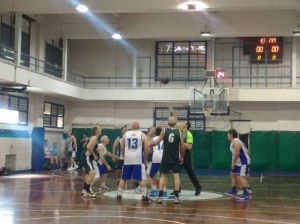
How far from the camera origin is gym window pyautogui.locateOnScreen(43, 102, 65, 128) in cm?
2616

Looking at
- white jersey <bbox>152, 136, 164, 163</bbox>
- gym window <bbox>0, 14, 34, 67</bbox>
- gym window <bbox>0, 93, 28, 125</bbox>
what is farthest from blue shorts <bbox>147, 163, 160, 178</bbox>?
gym window <bbox>0, 93, 28, 125</bbox>

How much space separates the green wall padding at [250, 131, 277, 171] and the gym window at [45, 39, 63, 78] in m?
10.9

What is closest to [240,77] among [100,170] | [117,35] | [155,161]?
[117,35]

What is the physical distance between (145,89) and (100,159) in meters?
14.6

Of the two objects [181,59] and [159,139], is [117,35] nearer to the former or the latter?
[181,59]

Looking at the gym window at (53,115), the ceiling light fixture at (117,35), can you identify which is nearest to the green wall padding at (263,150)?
the ceiling light fixture at (117,35)

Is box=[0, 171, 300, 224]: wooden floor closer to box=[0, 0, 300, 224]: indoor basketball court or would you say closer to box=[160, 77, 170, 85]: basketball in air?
box=[0, 0, 300, 224]: indoor basketball court

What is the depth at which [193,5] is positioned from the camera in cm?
1878

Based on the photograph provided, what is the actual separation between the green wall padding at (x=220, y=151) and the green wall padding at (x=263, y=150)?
1280mm

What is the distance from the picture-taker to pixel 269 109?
88.7 ft

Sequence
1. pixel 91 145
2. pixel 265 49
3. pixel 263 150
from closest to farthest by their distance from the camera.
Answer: pixel 91 145 → pixel 263 150 → pixel 265 49

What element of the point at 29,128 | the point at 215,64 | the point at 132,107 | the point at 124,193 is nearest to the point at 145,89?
the point at 132,107

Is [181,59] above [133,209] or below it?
above

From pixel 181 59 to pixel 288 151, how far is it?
7784 millimetres
